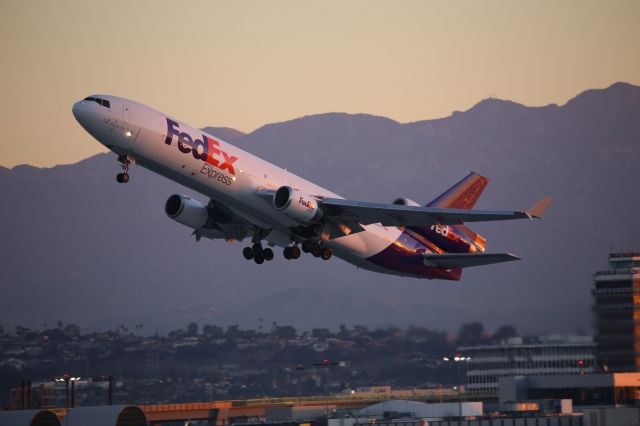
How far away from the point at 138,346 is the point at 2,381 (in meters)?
22.9

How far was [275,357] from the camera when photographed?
11150 cm

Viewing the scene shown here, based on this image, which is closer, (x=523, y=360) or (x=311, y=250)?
(x=311, y=250)

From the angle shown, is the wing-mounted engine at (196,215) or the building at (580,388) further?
the building at (580,388)

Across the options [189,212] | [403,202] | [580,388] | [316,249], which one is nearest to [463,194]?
[403,202]

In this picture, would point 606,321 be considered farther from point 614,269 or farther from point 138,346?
point 138,346

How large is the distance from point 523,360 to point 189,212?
128 feet

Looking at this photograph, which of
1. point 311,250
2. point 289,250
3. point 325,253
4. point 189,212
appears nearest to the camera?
point 311,250

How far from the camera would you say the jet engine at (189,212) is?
1959 inches

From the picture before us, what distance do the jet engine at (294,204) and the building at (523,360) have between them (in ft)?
82.0

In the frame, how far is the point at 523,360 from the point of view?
81.7m

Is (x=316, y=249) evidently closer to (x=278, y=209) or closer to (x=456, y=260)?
(x=278, y=209)

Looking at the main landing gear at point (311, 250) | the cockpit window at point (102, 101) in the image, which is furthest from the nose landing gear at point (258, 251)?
the cockpit window at point (102, 101)

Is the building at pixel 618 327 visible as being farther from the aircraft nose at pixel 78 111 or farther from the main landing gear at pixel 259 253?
the aircraft nose at pixel 78 111

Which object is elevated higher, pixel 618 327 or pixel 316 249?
pixel 316 249
